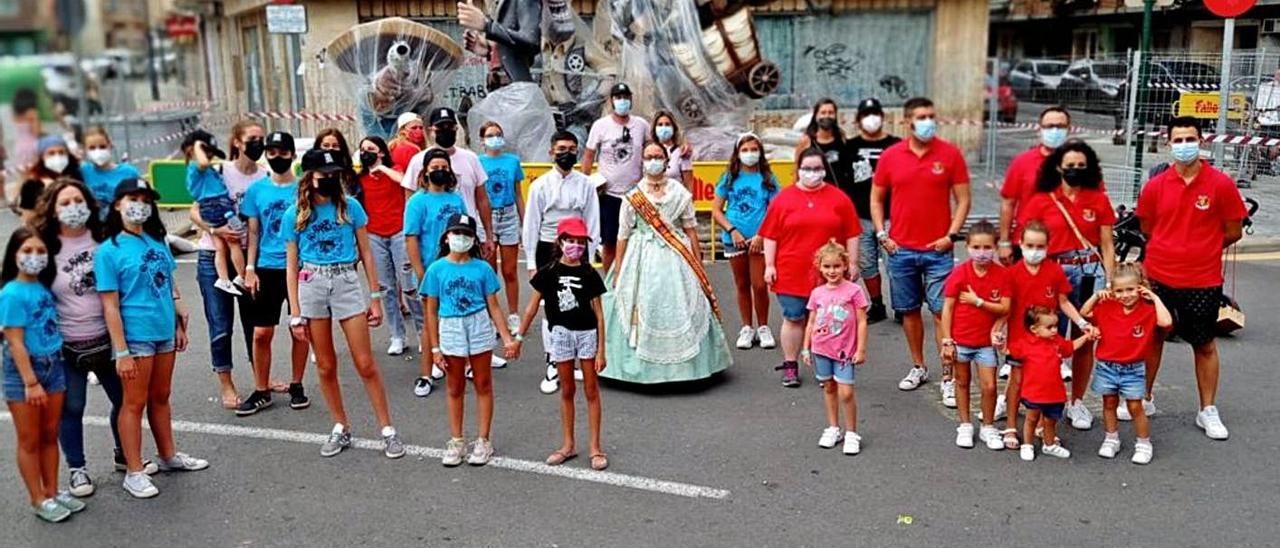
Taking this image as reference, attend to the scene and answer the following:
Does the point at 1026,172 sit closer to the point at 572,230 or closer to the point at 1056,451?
the point at 1056,451

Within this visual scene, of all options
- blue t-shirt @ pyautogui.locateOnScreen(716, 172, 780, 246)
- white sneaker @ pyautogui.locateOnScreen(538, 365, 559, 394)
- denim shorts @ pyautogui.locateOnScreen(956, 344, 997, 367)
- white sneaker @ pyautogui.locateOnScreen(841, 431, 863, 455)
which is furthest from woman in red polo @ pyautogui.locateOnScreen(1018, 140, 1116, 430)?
white sneaker @ pyautogui.locateOnScreen(538, 365, 559, 394)

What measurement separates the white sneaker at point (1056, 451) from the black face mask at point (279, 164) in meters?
4.32

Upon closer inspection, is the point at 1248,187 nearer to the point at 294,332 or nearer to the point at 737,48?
the point at 737,48

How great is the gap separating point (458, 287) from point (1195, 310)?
3819 mm

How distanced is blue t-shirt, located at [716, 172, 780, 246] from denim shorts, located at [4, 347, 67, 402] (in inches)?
166

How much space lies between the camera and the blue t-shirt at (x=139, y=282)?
16.0 feet

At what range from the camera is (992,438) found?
5.67 meters

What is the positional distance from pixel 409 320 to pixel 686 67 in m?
4.47

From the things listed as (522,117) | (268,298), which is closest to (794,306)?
(268,298)

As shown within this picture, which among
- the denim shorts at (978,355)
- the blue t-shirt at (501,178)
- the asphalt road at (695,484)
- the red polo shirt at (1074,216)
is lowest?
the asphalt road at (695,484)

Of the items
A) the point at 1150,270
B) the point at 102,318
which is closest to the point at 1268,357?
the point at 1150,270

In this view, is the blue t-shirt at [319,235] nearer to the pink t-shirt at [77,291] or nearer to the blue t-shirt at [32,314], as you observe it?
the pink t-shirt at [77,291]

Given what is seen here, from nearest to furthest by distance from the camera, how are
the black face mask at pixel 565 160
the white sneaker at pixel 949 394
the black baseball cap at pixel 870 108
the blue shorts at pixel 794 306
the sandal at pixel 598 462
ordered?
the sandal at pixel 598 462, the white sneaker at pixel 949 394, the blue shorts at pixel 794 306, the black face mask at pixel 565 160, the black baseball cap at pixel 870 108

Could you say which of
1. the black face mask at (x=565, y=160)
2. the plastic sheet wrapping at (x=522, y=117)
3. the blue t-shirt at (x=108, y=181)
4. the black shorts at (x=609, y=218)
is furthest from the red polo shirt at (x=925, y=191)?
the plastic sheet wrapping at (x=522, y=117)
